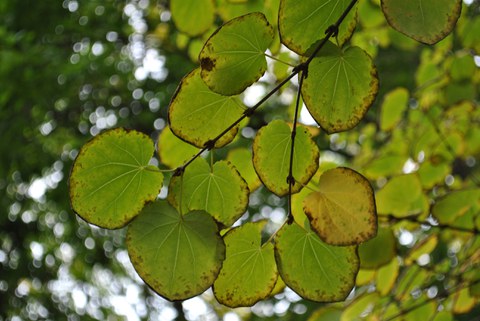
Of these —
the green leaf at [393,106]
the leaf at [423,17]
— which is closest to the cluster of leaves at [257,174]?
the leaf at [423,17]

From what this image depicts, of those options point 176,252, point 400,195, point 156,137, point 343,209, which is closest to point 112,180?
point 176,252

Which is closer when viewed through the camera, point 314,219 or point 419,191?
point 314,219

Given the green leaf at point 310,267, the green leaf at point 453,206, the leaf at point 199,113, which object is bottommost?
the green leaf at point 453,206

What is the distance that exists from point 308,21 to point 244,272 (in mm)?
209

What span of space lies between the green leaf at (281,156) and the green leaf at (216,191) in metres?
0.03

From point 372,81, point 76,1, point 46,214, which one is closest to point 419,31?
point 372,81

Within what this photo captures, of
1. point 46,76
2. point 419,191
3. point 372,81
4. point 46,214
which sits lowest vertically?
point 46,214

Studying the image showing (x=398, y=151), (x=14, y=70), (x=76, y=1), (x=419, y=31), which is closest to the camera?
(x=419, y=31)

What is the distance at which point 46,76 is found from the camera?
2146mm

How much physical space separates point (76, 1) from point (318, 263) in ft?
7.22

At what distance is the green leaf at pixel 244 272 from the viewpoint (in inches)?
19.4

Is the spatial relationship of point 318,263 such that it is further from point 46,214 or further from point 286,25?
point 46,214

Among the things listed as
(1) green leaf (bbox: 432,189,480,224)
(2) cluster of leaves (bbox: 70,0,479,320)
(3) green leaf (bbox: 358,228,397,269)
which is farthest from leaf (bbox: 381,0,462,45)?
(1) green leaf (bbox: 432,189,480,224)

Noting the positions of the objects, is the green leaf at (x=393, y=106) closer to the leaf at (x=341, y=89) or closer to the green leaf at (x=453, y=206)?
the green leaf at (x=453, y=206)
